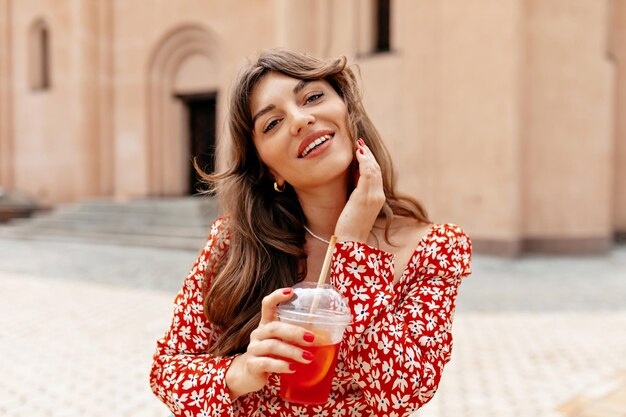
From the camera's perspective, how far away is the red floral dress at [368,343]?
1.50 meters

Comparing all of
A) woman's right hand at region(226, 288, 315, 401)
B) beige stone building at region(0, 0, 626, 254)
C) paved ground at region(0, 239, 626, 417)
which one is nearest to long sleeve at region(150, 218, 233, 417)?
woman's right hand at region(226, 288, 315, 401)

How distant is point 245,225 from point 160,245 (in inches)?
442

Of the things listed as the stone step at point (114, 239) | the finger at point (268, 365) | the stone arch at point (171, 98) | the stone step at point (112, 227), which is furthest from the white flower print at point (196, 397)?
the stone arch at point (171, 98)

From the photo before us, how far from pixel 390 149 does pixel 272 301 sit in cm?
1150

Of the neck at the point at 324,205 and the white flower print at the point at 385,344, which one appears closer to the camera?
the white flower print at the point at 385,344

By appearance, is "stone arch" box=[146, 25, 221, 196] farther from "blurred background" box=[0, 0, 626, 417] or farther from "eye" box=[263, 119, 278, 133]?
"eye" box=[263, 119, 278, 133]

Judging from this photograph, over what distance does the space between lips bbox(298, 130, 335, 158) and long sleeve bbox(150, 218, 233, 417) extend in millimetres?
423

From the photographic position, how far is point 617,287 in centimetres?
852

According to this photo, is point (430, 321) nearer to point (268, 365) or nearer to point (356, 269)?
point (356, 269)

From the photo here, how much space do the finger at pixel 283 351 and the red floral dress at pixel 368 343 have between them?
26 centimetres

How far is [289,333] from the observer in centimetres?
126

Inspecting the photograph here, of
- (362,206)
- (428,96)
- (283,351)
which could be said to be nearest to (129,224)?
(428,96)

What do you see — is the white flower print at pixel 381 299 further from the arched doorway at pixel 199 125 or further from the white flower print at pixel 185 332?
the arched doorway at pixel 199 125

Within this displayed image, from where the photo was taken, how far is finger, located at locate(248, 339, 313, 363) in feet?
4.15
